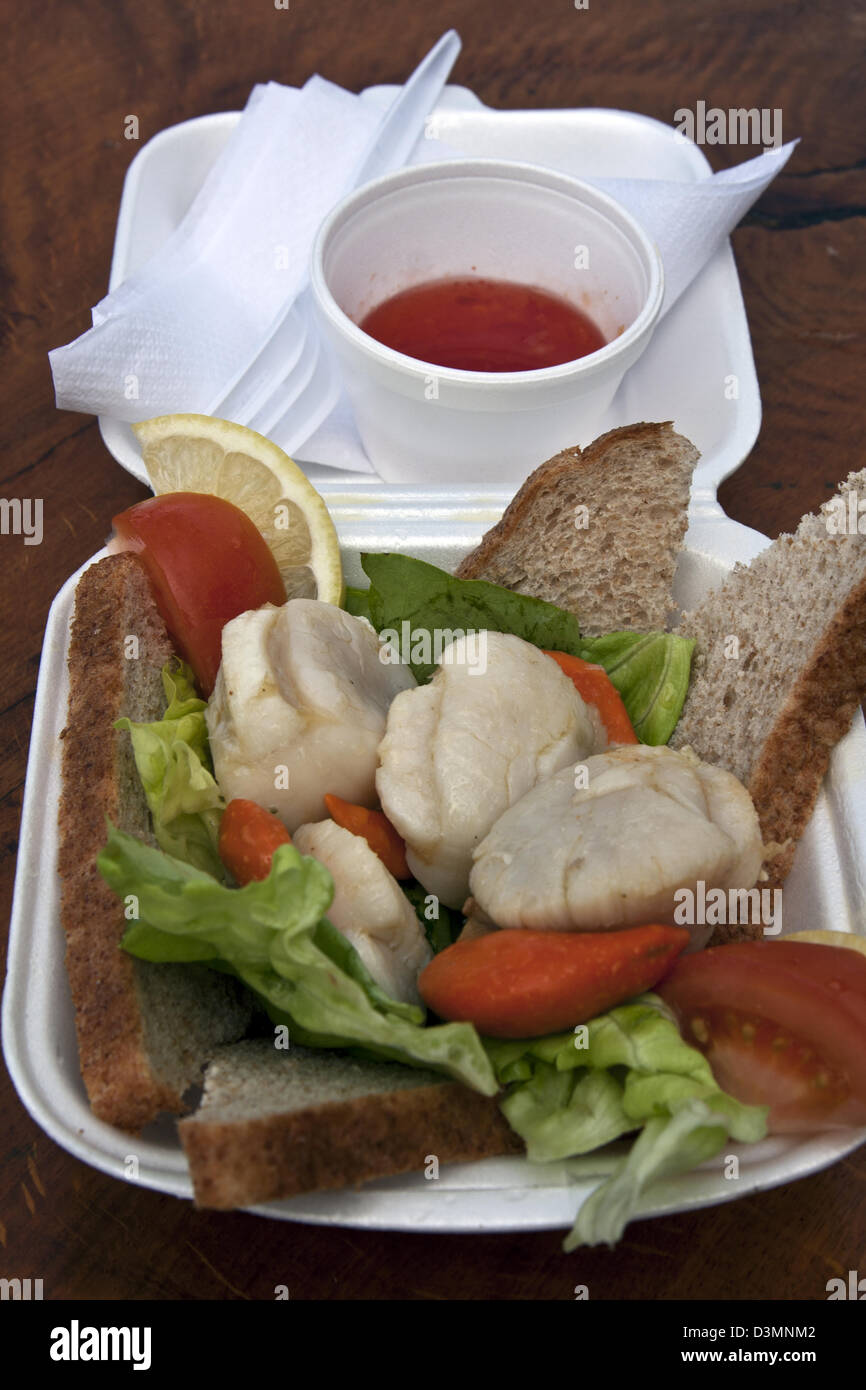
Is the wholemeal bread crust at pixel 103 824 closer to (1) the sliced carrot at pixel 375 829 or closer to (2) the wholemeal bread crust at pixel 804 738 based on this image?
(1) the sliced carrot at pixel 375 829

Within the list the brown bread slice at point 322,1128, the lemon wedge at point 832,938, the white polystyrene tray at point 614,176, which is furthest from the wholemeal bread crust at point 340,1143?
the white polystyrene tray at point 614,176

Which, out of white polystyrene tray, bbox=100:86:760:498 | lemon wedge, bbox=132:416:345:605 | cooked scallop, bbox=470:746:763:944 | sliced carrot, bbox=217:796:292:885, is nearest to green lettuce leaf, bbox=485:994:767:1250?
cooked scallop, bbox=470:746:763:944

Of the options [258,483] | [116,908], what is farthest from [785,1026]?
[258,483]

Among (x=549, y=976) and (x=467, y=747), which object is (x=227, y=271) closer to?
(x=467, y=747)

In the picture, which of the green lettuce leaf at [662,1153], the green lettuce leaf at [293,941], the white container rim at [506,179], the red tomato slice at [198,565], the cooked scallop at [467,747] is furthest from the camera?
the white container rim at [506,179]

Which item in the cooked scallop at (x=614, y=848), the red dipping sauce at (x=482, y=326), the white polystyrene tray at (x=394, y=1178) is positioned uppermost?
the red dipping sauce at (x=482, y=326)
